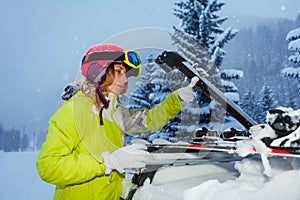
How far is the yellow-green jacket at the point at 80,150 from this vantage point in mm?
1948

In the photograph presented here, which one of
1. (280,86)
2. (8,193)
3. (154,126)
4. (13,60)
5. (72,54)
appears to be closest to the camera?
(154,126)

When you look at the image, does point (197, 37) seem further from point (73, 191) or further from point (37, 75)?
point (37, 75)

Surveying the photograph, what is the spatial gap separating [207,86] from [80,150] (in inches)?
59.6

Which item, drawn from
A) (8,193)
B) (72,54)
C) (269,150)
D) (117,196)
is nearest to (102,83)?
(117,196)

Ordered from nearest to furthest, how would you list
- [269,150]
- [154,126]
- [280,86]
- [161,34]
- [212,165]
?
[269,150]
[212,165]
[161,34]
[154,126]
[280,86]

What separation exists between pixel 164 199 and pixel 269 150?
0.62m

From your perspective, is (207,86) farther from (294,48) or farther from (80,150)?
(294,48)

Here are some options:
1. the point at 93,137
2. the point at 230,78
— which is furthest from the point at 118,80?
the point at 230,78

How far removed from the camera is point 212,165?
81.9 inches

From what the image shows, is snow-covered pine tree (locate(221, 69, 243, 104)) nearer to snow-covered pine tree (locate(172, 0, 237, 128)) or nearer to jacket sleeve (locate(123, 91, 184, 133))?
snow-covered pine tree (locate(172, 0, 237, 128))

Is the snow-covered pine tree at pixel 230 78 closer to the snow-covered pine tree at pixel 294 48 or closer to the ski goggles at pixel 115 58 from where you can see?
the snow-covered pine tree at pixel 294 48

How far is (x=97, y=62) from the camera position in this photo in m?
2.41

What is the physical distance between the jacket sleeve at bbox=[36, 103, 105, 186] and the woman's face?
0.57 m

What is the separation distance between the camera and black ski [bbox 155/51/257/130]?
290 cm
